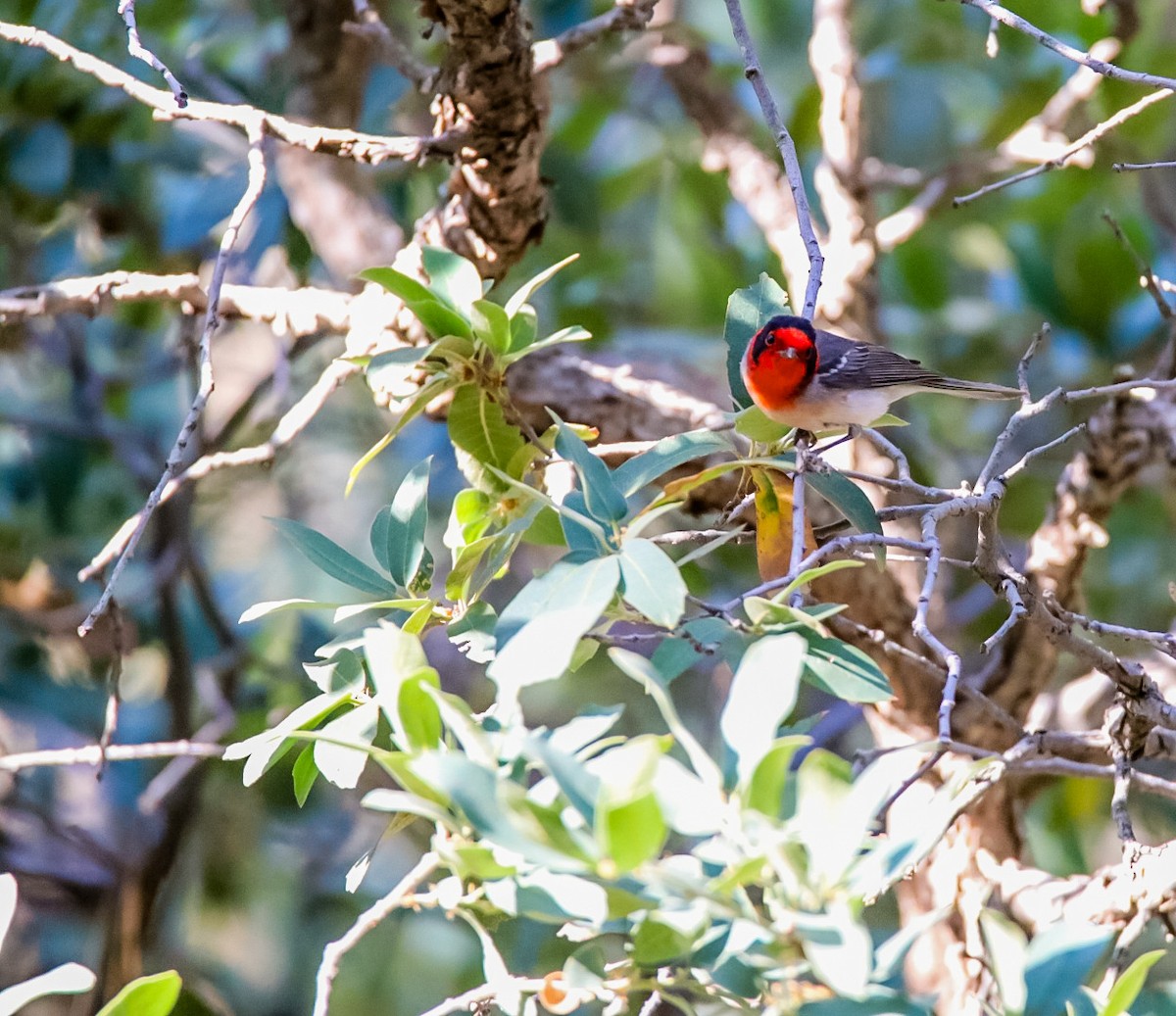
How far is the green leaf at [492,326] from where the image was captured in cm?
124

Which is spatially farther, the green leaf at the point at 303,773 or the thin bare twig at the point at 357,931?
the green leaf at the point at 303,773

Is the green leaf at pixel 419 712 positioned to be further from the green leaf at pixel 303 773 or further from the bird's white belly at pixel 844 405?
the bird's white belly at pixel 844 405

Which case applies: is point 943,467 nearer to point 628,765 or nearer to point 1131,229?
point 1131,229

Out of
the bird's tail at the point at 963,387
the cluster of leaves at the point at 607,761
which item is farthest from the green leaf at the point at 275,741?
the bird's tail at the point at 963,387

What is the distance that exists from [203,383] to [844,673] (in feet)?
2.48

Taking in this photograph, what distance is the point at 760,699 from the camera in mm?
831

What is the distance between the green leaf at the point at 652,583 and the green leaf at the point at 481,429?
42 centimetres

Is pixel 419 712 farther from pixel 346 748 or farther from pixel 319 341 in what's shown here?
pixel 319 341

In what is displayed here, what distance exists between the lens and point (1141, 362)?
9.24 feet

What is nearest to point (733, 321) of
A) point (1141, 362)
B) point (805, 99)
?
point (1141, 362)

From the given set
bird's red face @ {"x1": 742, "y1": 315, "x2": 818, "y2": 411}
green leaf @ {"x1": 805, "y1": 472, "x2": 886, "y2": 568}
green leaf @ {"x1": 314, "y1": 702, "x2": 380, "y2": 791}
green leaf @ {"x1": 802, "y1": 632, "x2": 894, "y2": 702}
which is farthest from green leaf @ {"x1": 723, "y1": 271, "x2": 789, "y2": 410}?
green leaf @ {"x1": 314, "y1": 702, "x2": 380, "y2": 791}

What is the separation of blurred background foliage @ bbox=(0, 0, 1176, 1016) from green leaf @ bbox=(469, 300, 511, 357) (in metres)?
1.34

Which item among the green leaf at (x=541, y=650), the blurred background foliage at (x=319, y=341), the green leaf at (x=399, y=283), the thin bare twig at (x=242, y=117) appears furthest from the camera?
the blurred background foliage at (x=319, y=341)

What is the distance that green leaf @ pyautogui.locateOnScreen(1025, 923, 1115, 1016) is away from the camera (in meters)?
0.88
